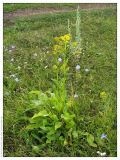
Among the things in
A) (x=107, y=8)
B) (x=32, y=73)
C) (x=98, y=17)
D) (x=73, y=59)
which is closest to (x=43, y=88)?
(x=32, y=73)

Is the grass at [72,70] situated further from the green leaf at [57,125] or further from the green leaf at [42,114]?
the green leaf at [42,114]

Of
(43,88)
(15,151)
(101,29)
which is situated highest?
(101,29)

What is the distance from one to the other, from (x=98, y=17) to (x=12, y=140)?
480cm

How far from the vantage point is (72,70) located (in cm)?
574

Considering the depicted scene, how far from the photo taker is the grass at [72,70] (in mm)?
4160

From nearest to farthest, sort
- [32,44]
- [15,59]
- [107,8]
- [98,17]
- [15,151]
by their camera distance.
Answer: [15,151]
[15,59]
[32,44]
[98,17]
[107,8]

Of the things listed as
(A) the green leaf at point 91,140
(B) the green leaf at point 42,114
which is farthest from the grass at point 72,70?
(B) the green leaf at point 42,114

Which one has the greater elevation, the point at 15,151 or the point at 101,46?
the point at 101,46

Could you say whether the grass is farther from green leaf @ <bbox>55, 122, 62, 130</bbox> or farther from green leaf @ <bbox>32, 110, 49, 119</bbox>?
green leaf @ <bbox>32, 110, 49, 119</bbox>

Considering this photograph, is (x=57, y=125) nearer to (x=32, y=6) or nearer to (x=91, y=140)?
(x=91, y=140)

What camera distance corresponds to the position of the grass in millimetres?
4160

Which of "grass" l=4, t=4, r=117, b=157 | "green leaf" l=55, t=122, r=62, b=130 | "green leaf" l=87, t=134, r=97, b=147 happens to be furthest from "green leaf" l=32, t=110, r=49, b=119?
"green leaf" l=87, t=134, r=97, b=147

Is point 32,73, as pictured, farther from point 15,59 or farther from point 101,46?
point 101,46

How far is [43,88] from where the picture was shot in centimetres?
522
